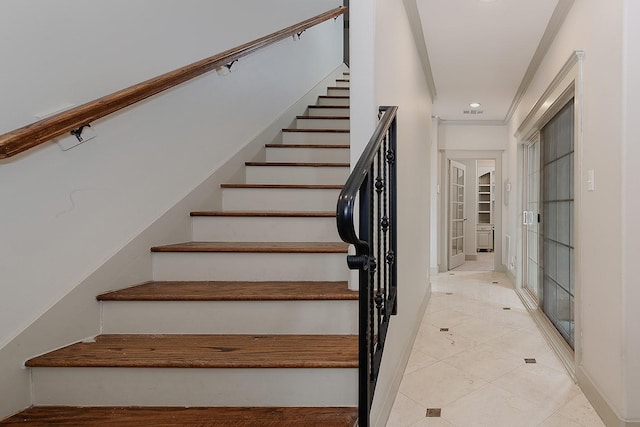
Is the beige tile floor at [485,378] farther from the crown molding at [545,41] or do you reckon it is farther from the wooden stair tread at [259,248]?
the crown molding at [545,41]

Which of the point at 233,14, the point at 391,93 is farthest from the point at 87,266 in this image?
the point at 233,14

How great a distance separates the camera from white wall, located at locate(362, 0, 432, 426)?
1.96 metres

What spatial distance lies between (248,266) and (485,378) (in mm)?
1736

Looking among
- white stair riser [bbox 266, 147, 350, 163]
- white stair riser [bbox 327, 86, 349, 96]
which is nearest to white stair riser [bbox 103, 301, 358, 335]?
white stair riser [bbox 266, 147, 350, 163]

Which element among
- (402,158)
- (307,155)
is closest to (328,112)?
(307,155)

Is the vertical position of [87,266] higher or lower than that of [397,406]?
higher

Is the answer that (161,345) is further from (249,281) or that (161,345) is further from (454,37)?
(454,37)

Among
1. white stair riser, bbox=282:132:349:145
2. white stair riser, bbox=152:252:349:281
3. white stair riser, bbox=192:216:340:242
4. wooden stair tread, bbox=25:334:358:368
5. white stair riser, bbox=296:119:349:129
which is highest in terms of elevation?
white stair riser, bbox=296:119:349:129

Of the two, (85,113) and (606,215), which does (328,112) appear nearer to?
(606,215)

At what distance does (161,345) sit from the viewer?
155 cm

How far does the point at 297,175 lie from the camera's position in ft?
9.12

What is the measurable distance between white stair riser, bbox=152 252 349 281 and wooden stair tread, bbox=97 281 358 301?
0.06 m

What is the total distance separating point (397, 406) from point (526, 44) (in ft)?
10.1

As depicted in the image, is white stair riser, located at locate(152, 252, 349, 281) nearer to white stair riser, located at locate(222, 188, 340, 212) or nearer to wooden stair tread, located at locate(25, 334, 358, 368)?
wooden stair tread, located at locate(25, 334, 358, 368)
